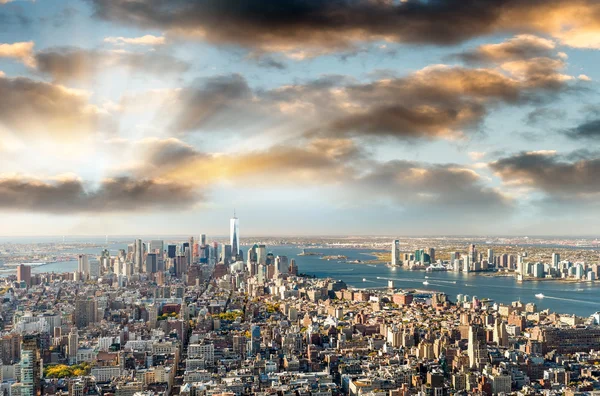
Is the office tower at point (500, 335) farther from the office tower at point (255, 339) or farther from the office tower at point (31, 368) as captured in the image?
the office tower at point (31, 368)

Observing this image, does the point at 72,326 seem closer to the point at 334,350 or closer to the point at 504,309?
the point at 334,350

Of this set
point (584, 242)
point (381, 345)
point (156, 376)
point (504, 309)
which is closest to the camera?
point (156, 376)

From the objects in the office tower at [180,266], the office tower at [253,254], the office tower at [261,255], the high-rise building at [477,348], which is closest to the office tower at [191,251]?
the office tower at [180,266]

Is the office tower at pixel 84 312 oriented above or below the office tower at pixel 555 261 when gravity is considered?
below

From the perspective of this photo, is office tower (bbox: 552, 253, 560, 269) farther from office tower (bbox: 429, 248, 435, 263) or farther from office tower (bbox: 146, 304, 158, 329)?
office tower (bbox: 146, 304, 158, 329)

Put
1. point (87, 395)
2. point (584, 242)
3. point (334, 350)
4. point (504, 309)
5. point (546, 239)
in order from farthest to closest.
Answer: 1. point (546, 239)
2. point (584, 242)
3. point (504, 309)
4. point (334, 350)
5. point (87, 395)

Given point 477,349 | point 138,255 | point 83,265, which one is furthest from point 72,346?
point 138,255

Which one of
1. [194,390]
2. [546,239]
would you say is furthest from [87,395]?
[546,239]
